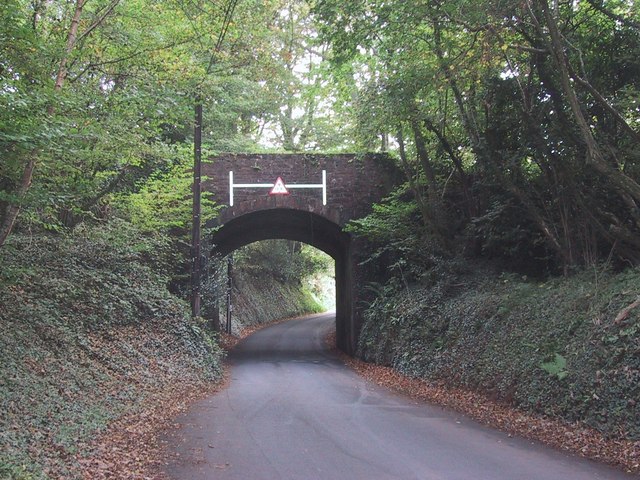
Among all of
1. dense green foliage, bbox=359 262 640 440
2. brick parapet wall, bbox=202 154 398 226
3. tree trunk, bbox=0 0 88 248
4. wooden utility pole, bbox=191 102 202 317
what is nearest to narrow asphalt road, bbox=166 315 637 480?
dense green foliage, bbox=359 262 640 440

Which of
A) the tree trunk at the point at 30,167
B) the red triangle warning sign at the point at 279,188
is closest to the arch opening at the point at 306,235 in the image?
the red triangle warning sign at the point at 279,188

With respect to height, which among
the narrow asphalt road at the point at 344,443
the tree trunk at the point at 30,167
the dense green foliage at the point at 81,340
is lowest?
the narrow asphalt road at the point at 344,443

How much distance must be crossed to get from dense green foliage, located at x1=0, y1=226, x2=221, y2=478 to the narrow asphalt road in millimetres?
1266

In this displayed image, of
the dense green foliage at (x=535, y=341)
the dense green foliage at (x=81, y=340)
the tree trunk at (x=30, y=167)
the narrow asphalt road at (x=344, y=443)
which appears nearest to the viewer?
the narrow asphalt road at (x=344, y=443)

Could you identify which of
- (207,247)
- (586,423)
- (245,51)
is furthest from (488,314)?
(207,247)

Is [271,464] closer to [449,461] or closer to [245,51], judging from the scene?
[449,461]

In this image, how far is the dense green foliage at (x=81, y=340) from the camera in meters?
6.18

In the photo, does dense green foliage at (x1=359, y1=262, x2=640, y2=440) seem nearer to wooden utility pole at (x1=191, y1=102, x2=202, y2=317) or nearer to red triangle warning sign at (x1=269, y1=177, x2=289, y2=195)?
wooden utility pole at (x1=191, y1=102, x2=202, y2=317)

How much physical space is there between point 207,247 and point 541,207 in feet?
34.8

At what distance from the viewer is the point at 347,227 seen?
62.0 feet

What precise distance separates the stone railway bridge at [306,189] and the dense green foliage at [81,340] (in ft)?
10.7

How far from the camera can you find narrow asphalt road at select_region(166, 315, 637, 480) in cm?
582

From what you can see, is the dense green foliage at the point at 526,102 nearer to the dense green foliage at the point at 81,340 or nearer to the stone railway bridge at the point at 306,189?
the stone railway bridge at the point at 306,189

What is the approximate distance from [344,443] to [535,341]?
4298 millimetres
